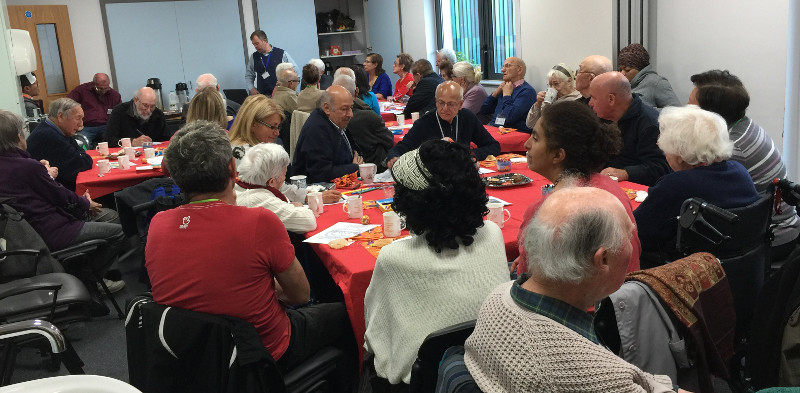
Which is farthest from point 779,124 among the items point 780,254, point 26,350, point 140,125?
point 140,125

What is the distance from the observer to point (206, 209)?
2109 millimetres

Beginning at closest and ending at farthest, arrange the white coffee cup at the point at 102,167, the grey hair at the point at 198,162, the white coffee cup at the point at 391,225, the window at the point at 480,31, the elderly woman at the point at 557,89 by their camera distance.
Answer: the grey hair at the point at 198,162, the white coffee cup at the point at 391,225, the white coffee cup at the point at 102,167, the elderly woman at the point at 557,89, the window at the point at 480,31

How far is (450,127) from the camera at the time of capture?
187 inches

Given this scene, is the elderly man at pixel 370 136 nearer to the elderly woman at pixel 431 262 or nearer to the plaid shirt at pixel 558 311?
the elderly woman at pixel 431 262

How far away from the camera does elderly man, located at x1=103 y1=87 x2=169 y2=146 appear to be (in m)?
6.45

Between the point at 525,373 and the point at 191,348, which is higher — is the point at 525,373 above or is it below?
above

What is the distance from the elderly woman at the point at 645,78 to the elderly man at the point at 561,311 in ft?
14.2

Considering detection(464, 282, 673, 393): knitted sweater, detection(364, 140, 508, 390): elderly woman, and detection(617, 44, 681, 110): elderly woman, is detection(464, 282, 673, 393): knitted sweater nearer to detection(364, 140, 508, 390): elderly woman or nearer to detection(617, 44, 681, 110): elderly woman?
detection(364, 140, 508, 390): elderly woman

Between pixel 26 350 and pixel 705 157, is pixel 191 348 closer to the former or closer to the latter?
pixel 705 157

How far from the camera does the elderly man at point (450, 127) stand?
462cm

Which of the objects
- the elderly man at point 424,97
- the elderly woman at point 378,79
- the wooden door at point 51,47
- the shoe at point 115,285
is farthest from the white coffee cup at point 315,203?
the wooden door at point 51,47

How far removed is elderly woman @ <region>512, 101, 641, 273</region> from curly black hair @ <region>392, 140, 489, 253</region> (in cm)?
44

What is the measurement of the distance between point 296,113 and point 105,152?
1.72 metres

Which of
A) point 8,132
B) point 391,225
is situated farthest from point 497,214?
point 8,132
